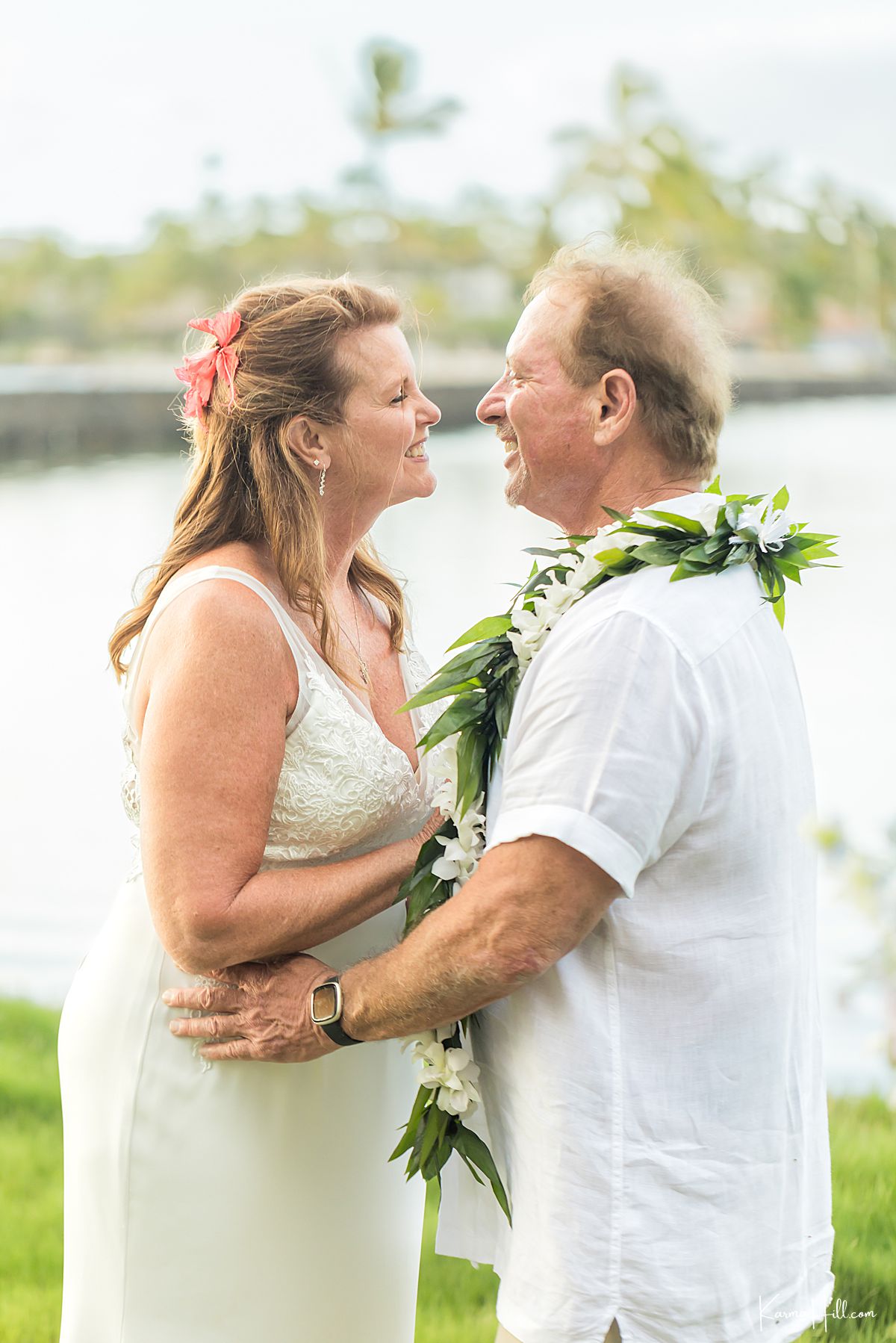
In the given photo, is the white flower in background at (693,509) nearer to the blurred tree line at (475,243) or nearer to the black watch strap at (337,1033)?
the black watch strap at (337,1033)

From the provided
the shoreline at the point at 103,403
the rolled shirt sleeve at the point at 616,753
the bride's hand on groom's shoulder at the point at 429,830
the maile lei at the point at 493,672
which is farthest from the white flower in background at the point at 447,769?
the shoreline at the point at 103,403

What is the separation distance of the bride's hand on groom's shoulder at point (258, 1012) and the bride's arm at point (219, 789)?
45mm

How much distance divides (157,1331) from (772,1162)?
0.91m

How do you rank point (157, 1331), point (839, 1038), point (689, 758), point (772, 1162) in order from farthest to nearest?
1. point (839, 1038)
2. point (157, 1331)
3. point (772, 1162)
4. point (689, 758)

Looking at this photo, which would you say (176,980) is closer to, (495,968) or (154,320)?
(495,968)

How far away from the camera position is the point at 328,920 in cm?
166

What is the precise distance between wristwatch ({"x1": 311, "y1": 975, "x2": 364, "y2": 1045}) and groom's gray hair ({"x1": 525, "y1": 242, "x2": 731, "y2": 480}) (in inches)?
31.5

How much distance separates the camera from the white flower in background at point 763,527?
1513mm

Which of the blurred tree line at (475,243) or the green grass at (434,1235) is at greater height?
the blurred tree line at (475,243)

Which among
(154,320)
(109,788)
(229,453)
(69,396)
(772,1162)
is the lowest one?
(772,1162)

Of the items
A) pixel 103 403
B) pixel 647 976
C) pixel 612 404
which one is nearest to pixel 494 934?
pixel 647 976

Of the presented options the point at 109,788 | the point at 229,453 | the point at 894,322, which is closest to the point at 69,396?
the point at 109,788

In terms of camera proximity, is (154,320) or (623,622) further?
(154,320)

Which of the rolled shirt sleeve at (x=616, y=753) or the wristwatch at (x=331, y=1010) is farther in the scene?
the wristwatch at (x=331, y=1010)
